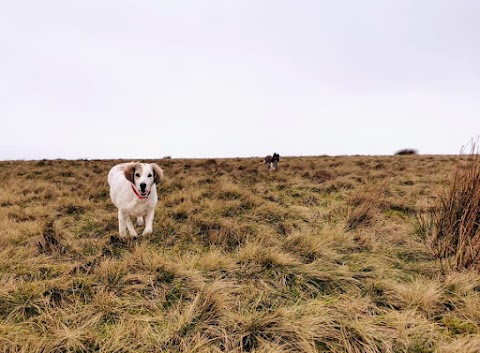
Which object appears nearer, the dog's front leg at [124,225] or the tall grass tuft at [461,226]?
the tall grass tuft at [461,226]

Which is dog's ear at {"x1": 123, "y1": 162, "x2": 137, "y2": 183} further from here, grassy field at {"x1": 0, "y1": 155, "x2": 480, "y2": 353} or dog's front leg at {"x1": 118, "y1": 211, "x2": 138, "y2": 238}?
grassy field at {"x1": 0, "y1": 155, "x2": 480, "y2": 353}

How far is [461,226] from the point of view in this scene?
3.16 m

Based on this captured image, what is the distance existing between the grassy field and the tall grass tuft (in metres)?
0.23

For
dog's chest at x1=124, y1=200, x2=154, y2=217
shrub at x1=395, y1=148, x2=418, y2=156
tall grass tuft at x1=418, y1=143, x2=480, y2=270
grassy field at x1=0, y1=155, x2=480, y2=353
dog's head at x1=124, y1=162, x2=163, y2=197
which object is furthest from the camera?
shrub at x1=395, y1=148, x2=418, y2=156

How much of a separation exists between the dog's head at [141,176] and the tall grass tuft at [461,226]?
391cm

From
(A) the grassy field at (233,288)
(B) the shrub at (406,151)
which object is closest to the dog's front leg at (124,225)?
(A) the grassy field at (233,288)

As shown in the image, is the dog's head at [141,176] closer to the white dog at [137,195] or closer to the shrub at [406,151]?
the white dog at [137,195]

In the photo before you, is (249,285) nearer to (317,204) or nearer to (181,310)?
(181,310)

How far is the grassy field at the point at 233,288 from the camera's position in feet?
7.14

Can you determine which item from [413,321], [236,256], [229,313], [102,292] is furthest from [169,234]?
[413,321]

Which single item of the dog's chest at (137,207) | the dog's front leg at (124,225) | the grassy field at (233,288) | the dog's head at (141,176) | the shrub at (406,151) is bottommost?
the grassy field at (233,288)

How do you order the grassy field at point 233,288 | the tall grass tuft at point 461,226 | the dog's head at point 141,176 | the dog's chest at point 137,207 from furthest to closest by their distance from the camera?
the dog's chest at point 137,207
the dog's head at point 141,176
the tall grass tuft at point 461,226
the grassy field at point 233,288

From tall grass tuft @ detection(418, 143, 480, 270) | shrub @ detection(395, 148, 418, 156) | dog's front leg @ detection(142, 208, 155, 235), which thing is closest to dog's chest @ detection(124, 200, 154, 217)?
dog's front leg @ detection(142, 208, 155, 235)

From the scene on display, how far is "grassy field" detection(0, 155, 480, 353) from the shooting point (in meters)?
2.18
